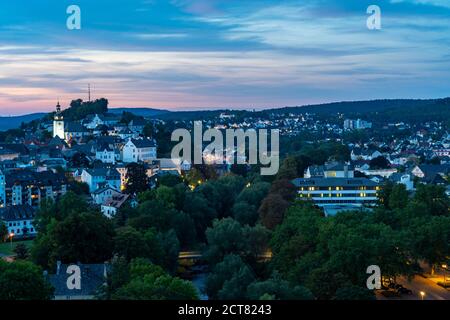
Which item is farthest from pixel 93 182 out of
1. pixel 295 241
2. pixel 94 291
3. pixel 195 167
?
pixel 94 291

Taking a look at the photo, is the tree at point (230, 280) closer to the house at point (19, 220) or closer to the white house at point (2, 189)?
the house at point (19, 220)

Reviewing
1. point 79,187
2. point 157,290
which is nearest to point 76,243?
point 157,290

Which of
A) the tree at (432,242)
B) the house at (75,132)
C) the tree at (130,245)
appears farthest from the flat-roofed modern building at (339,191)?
the house at (75,132)

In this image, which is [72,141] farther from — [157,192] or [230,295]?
[230,295]

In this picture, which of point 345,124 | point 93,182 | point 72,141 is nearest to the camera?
point 93,182

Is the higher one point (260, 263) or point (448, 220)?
point (448, 220)

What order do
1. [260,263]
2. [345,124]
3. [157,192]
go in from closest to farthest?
1. [260,263]
2. [157,192]
3. [345,124]
